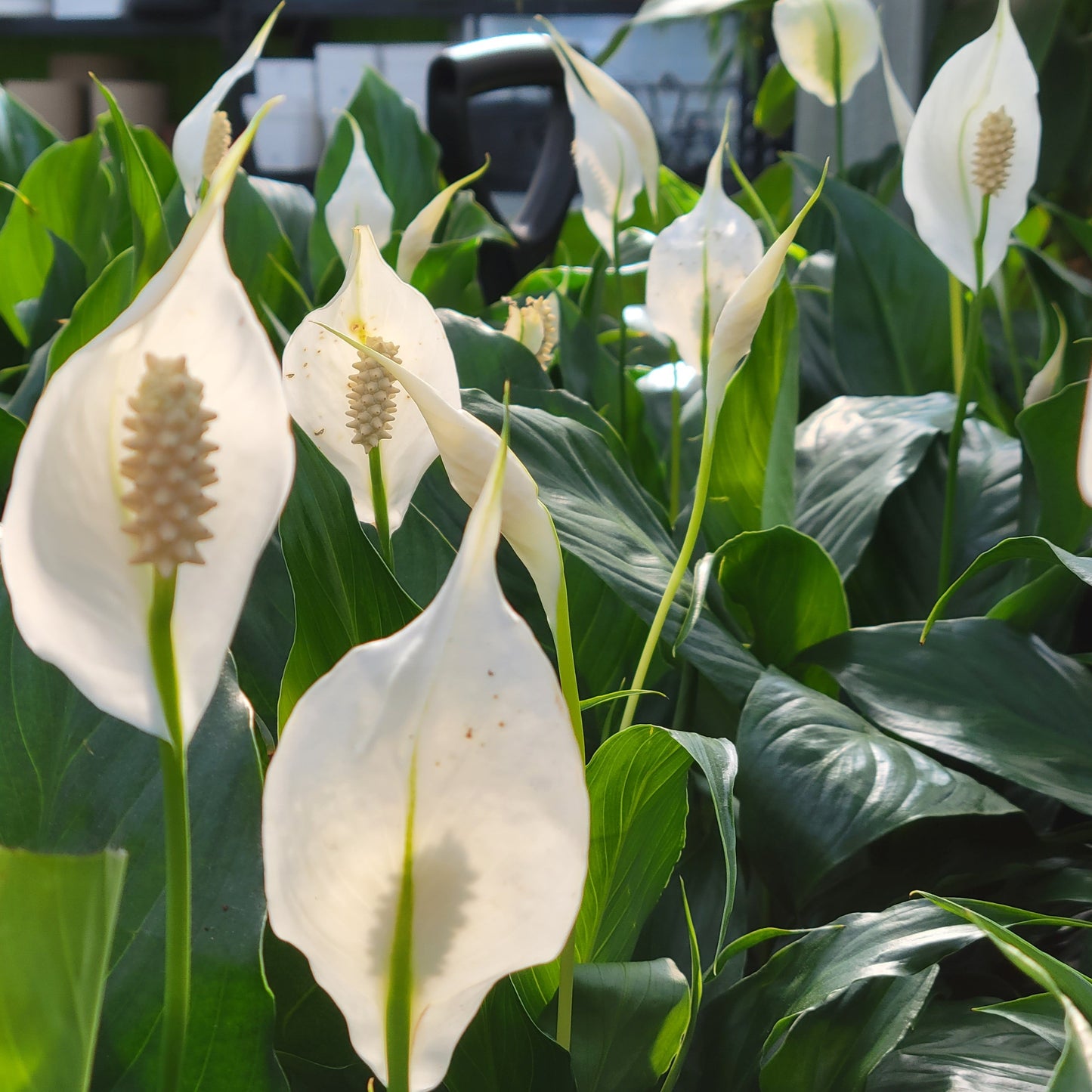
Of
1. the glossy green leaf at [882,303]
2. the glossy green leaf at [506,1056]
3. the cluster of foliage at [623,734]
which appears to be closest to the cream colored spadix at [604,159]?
the cluster of foliage at [623,734]

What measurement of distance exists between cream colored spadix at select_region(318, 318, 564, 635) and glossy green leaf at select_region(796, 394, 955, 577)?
22cm

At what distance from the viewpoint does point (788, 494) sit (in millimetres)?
348

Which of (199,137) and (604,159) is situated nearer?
(199,137)

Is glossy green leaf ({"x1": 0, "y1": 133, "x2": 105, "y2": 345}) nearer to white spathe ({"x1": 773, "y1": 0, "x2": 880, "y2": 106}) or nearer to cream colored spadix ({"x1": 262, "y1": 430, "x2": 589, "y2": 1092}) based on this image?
white spathe ({"x1": 773, "y1": 0, "x2": 880, "y2": 106})

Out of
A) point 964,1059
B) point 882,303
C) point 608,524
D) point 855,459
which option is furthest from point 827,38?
point 964,1059

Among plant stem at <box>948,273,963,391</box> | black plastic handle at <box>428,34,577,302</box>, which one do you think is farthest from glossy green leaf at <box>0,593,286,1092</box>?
black plastic handle at <box>428,34,577,302</box>

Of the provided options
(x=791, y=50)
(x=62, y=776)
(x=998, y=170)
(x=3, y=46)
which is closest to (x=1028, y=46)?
(x=791, y=50)

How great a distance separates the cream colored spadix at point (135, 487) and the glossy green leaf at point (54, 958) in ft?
0.06

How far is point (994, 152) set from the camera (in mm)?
293

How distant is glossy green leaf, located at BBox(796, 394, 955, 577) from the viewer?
0.36 m

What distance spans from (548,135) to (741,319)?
2.08ft

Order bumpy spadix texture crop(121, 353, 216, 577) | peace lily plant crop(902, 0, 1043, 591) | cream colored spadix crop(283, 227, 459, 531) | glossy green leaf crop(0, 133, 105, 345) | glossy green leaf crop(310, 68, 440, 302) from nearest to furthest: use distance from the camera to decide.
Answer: bumpy spadix texture crop(121, 353, 216, 577) < cream colored spadix crop(283, 227, 459, 531) < peace lily plant crop(902, 0, 1043, 591) < glossy green leaf crop(0, 133, 105, 345) < glossy green leaf crop(310, 68, 440, 302)

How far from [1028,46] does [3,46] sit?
2884 millimetres

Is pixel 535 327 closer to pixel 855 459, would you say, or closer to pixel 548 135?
pixel 855 459
